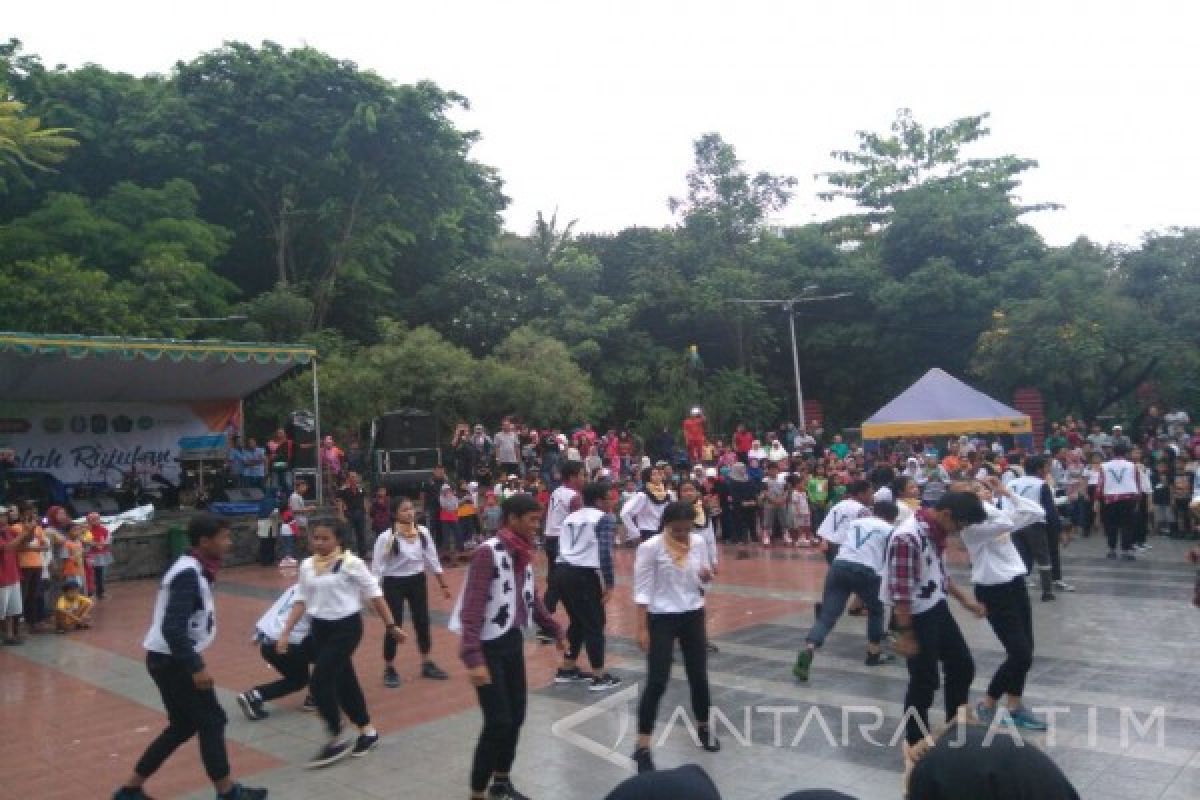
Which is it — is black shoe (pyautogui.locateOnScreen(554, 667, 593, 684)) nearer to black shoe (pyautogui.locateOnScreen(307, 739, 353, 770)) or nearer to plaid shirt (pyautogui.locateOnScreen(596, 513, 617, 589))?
plaid shirt (pyautogui.locateOnScreen(596, 513, 617, 589))

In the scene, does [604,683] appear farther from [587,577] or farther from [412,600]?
[412,600]

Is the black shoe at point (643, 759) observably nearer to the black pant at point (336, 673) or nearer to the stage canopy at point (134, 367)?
the black pant at point (336, 673)

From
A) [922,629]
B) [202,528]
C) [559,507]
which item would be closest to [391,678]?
[559,507]

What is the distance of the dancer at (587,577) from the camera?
7.71 m

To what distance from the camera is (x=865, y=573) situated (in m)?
7.77

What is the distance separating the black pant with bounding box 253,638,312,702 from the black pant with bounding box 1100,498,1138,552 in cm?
1128

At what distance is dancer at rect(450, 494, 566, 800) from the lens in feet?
16.0

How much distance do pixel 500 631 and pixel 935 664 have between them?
2.51 meters

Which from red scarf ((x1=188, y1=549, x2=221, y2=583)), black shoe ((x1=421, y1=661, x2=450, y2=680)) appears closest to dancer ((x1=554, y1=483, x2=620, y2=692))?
black shoe ((x1=421, y1=661, x2=450, y2=680))

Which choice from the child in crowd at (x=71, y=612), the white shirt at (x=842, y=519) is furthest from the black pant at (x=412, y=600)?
the child in crowd at (x=71, y=612)

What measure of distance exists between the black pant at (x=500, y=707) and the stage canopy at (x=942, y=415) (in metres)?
17.9

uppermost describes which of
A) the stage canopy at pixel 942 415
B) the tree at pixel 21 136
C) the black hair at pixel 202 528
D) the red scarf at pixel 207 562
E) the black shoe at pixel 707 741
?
the tree at pixel 21 136

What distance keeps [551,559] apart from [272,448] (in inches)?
499

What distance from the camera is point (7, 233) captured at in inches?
883
